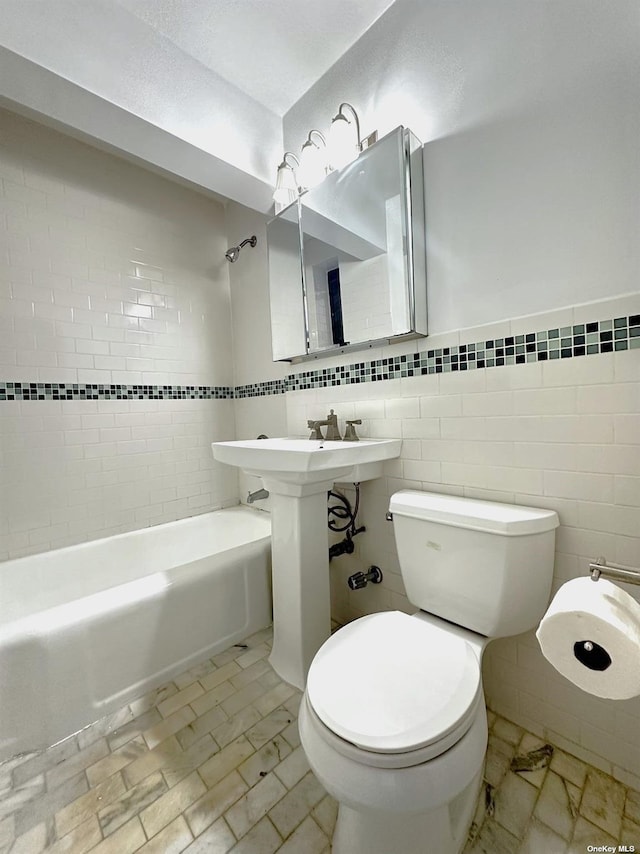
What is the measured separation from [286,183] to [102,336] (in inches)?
48.3

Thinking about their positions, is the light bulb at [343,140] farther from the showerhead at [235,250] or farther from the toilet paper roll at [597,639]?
the toilet paper roll at [597,639]

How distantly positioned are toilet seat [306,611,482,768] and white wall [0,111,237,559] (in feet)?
5.15

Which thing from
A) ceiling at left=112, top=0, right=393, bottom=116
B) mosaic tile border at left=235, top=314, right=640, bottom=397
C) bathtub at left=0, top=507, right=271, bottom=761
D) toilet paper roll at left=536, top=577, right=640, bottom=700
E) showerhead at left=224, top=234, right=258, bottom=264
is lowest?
bathtub at left=0, top=507, right=271, bottom=761

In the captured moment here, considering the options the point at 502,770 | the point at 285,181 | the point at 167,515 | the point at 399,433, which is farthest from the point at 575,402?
the point at 167,515

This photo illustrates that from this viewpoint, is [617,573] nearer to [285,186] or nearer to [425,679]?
[425,679]

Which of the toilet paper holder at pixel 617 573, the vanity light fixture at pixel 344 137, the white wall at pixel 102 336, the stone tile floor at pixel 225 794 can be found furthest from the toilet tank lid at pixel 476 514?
the white wall at pixel 102 336

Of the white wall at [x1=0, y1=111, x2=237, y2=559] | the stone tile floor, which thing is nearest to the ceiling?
the white wall at [x1=0, y1=111, x2=237, y2=559]

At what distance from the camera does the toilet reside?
0.69m

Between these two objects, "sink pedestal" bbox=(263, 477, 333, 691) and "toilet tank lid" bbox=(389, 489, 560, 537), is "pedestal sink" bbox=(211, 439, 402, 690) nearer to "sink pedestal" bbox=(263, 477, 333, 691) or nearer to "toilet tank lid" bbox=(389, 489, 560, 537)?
"sink pedestal" bbox=(263, 477, 333, 691)

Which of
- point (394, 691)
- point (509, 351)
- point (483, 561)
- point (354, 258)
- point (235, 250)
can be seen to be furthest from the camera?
point (235, 250)

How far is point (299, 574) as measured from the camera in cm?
137

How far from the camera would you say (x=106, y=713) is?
1275 mm

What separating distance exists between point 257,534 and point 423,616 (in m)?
1.11

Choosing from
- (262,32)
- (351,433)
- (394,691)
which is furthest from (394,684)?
(262,32)
